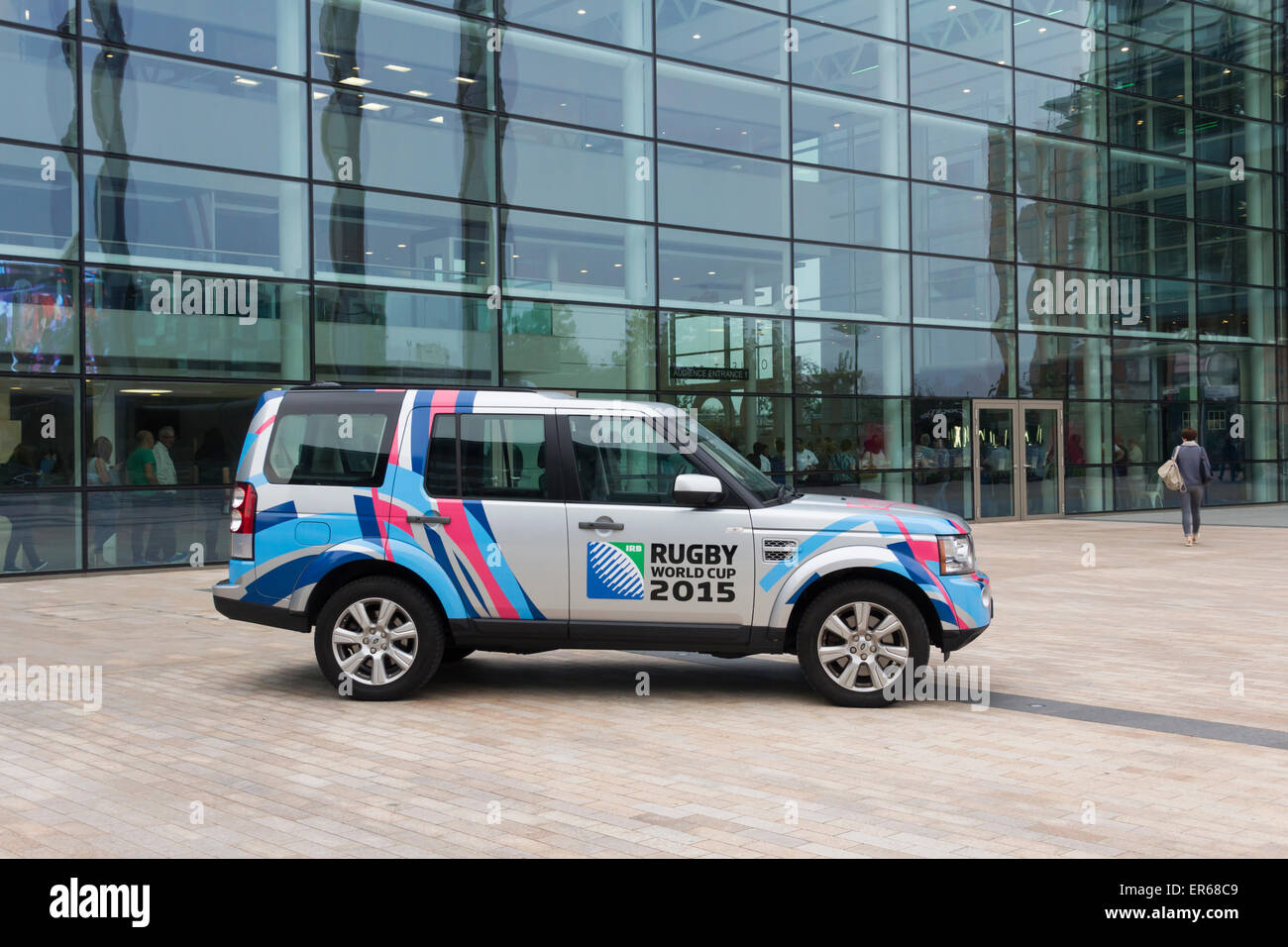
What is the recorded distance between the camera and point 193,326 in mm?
18672

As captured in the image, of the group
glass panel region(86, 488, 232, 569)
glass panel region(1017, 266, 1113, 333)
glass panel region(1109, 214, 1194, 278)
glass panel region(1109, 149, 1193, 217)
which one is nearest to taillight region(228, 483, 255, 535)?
glass panel region(86, 488, 232, 569)

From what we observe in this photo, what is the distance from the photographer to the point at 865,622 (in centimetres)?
801

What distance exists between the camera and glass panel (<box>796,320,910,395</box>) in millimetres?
25359

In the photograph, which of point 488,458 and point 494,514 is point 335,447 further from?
point 494,514

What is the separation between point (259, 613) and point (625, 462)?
2578 mm

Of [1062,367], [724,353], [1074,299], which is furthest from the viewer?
[1074,299]

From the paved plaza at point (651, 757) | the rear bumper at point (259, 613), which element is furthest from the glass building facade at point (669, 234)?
the rear bumper at point (259, 613)

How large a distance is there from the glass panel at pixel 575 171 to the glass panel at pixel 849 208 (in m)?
3.65

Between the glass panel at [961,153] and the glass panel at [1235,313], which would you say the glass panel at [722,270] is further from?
the glass panel at [1235,313]

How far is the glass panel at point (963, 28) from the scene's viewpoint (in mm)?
27812

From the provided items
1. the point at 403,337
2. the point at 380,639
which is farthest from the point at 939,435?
the point at 380,639

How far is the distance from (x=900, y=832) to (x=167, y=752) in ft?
12.7

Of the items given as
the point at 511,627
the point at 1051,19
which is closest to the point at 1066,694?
the point at 511,627
